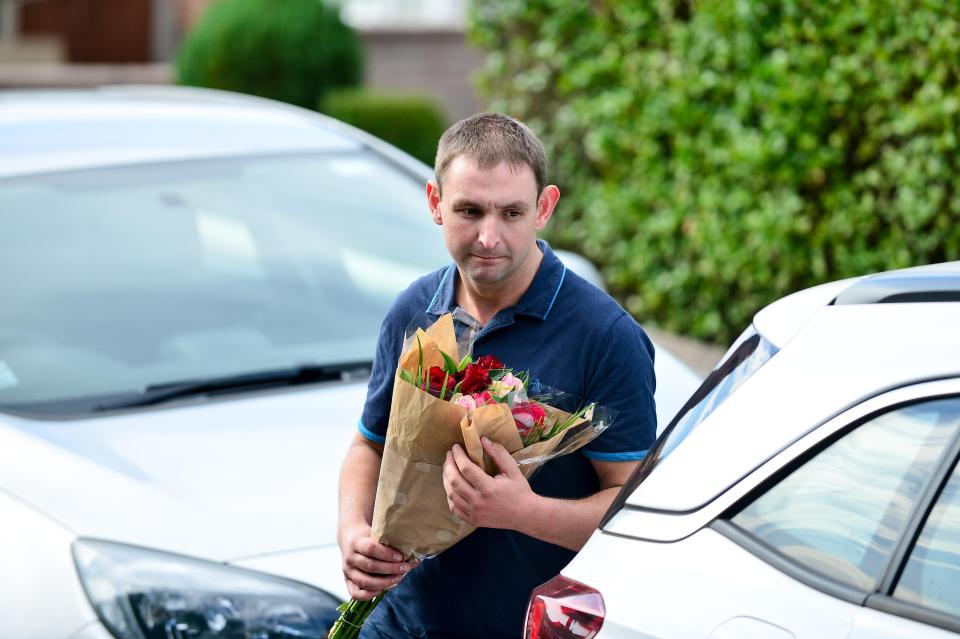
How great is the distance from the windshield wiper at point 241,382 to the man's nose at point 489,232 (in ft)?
5.45

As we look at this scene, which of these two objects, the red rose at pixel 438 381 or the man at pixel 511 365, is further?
the man at pixel 511 365

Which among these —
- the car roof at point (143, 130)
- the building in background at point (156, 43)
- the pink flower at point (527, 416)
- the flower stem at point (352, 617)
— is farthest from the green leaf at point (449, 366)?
the building in background at point (156, 43)

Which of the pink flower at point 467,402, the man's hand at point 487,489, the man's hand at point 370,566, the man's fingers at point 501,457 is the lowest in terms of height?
the man's hand at point 370,566

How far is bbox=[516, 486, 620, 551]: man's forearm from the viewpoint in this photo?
7.34ft

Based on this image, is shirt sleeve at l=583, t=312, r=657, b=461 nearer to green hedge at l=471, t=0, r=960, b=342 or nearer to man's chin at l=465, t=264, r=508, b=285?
man's chin at l=465, t=264, r=508, b=285

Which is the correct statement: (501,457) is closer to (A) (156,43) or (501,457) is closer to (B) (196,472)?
(B) (196,472)

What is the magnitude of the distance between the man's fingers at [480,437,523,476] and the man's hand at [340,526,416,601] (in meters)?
0.31

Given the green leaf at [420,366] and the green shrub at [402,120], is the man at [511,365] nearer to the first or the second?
the green leaf at [420,366]

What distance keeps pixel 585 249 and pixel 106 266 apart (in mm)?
4781

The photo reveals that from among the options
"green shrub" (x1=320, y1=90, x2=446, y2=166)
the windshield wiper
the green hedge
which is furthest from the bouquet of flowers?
"green shrub" (x1=320, y1=90, x2=446, y2=166)

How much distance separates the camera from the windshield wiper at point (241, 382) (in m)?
3.74

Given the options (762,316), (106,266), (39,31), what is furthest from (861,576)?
(39,31)

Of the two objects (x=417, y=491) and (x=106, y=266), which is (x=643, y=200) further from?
(x=417, y=491)

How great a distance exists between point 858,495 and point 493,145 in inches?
33.7
